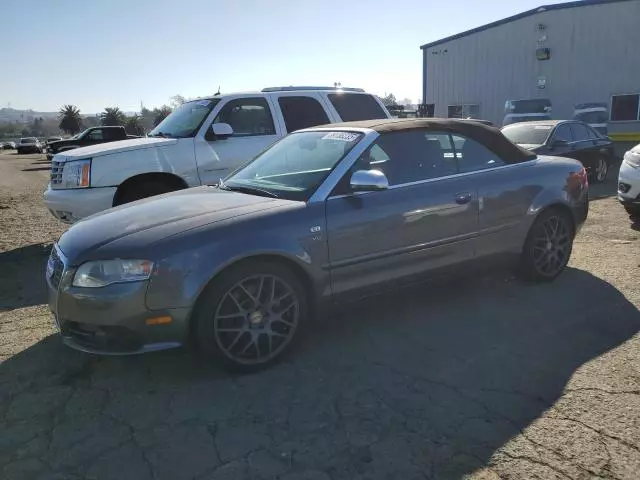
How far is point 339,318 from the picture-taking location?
14.5 feet

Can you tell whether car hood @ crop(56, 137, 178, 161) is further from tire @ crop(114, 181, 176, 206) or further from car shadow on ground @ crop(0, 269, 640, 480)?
car shadow on ground @ crop(0, 269, 640, 480)

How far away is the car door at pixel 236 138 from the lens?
22.4 feet

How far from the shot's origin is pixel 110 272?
319 cm

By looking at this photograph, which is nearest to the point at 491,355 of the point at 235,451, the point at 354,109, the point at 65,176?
the point at 235,451

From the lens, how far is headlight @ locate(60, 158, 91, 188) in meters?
6.36

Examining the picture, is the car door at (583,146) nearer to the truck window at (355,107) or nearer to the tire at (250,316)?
the truck window at (355,107)

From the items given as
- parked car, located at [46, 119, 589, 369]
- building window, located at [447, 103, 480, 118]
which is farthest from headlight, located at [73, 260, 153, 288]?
building window, located at [447, 103, 480, 118]

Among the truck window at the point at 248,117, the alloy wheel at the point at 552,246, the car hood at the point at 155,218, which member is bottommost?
the alloy wheel at the point at 552,246

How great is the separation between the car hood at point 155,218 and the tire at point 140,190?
8.29ft

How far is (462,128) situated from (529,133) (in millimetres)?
7114

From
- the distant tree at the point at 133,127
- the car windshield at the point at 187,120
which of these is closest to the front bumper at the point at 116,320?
the car windshield at the point at 187,120

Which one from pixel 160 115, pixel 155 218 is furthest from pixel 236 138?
pixel 160 115

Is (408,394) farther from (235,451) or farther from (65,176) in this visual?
(65,176)

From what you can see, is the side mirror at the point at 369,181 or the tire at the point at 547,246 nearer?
the side mirror at the point at 369,181
